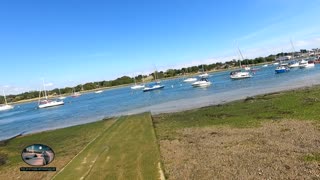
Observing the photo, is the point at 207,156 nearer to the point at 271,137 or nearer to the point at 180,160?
the point at 180,160

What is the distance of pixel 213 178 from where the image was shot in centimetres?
1069

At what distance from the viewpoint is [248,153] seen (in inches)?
512

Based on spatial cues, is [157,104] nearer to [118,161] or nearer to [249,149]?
[118,161]

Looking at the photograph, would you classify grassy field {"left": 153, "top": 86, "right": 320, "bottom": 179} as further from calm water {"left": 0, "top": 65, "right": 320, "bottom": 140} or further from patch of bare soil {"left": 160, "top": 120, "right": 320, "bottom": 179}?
calm water {"left": 0, "top": 65, "right": 320, "bottom": 140}

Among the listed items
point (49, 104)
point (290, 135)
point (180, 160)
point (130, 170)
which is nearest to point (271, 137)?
point (290, 135)

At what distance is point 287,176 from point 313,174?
28.5 inches
